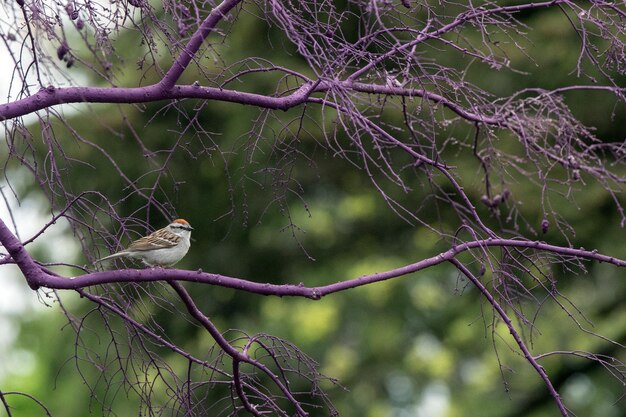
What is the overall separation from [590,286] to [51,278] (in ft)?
20.1

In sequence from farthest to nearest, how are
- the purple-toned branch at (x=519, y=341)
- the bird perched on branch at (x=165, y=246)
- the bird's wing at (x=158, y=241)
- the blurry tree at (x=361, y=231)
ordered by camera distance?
1. the blurry tree at (x=361, y=231)
2. the bird perched on branch at (x=165, y=246)
3. the bird's wing at (x=158, y=241)
4. the purple-toned branch at (x=519, y=341)

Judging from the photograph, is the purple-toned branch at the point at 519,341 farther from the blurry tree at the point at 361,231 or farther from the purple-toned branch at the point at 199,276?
the blurry tree at the point at 361,231

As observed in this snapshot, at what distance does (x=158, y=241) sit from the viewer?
588cm

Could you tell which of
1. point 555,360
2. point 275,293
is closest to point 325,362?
point 555,360

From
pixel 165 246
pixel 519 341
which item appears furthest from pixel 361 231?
pixel 519 341

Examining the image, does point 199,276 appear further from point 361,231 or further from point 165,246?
point 361,231

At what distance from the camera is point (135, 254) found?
566cm

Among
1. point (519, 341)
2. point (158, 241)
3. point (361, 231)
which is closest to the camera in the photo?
point (519, 341)

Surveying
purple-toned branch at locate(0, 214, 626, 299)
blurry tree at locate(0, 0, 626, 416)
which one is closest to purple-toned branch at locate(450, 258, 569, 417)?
purple-toned branch at locate(0, 214, 626, 299)

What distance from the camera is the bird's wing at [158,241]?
5.65m

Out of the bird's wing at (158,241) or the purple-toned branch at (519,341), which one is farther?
the bird's wing at (158,241)

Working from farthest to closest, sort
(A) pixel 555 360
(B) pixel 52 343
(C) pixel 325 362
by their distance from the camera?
(B) pixel 52 343, (C) pixel 325 362, (A) pixel 555 360

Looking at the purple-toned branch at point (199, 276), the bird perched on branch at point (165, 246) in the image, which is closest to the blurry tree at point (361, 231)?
the bird perched on branch at point (165, 246)

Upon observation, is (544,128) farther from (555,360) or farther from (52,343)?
(52,343)
